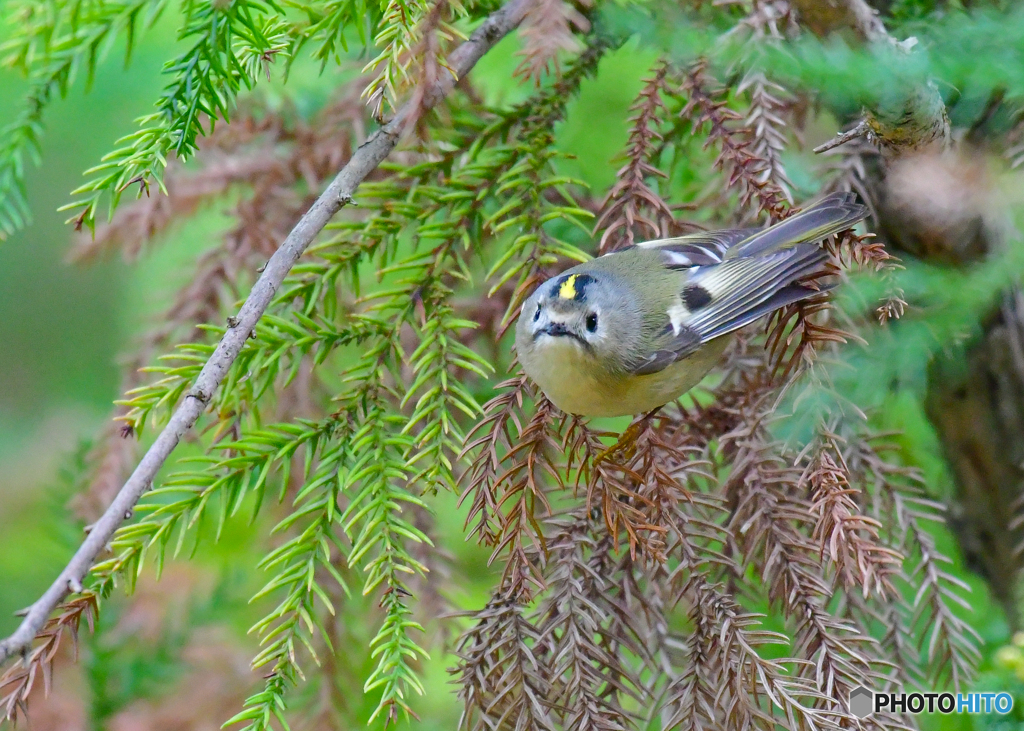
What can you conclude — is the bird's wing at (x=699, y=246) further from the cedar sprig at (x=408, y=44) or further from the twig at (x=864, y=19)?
the cedar sprig at (x=408, y=44)

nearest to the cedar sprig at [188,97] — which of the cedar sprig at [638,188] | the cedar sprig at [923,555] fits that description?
the cedar sprig at [638,188]

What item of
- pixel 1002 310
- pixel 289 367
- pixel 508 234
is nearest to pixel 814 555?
pixel 1002 310

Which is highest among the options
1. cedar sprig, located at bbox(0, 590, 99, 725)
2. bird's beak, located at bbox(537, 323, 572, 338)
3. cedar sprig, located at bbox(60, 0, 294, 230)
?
cedar sprig, located at bbox(60, 0, 294, 230)

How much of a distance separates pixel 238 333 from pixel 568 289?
2.44ft

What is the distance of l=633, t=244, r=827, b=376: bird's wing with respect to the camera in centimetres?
144

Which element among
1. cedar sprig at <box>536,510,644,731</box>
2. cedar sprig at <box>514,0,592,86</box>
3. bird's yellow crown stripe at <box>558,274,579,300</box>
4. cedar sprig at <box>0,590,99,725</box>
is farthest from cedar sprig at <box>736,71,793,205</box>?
cedar sprig at <box>0,590,99,725</box>

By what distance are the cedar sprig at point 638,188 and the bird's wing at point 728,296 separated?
20 cm

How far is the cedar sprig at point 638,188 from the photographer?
1400 mm

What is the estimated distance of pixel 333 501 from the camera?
1256 millimetres

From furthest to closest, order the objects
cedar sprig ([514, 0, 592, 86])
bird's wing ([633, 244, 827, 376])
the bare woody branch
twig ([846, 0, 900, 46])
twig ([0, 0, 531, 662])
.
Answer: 1. bird's wing ([633, 244, 827, 376])
2. twig ([846, 0, 900, 46])
3. the bare woody branch
4. cedar sprig ([514, 0, 592, 86])
5. twig ([0, 0, 531, 662])

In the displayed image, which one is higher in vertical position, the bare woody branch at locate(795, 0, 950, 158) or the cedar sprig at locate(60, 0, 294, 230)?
the cedar sprig at locate(60, 0, 294, 230)

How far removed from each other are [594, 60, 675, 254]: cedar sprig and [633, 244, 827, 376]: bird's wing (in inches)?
7.9

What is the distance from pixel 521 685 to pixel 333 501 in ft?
1.24

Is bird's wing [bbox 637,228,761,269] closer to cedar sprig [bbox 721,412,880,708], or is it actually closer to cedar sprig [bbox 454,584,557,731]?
cedar sprig [bbox 721,412,880,708]
